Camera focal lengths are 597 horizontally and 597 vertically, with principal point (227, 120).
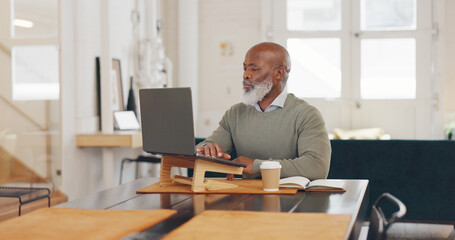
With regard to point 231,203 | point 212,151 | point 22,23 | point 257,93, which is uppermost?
point 22,23

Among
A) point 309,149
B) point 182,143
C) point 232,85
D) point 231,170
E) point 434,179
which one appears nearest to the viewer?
point 182,143

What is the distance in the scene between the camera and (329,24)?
7707 millimetres

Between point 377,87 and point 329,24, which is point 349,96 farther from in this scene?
point 329,24

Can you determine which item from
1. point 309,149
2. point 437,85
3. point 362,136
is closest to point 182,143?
point 309,149

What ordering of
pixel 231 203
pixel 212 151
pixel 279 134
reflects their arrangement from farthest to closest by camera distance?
pixel 279 134 → pixel 212 151 → pixel 231 203

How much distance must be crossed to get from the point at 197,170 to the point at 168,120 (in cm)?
22

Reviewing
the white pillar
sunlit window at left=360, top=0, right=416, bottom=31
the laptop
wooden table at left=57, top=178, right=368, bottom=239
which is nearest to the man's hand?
the laptop

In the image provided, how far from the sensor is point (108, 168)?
544 centimetres

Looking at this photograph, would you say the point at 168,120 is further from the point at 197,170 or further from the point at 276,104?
the point at 276,104

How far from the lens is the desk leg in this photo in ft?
17.8

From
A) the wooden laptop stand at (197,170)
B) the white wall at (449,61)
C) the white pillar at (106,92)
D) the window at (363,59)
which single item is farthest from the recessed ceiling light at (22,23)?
the white wall at (449,61)

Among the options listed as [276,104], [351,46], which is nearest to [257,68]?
[276,104]

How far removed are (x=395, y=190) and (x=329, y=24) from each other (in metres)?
3.78

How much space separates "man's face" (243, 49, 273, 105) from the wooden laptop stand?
0.66m
